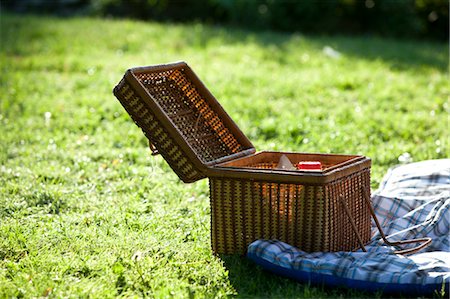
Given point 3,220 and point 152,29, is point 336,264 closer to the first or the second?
point 3,220

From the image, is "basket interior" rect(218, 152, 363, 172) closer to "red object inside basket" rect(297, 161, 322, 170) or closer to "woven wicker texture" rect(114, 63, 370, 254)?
"woven wicker texture" rect(114, 63, 370, 254)

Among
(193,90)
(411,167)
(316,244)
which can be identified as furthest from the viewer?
(411,167)

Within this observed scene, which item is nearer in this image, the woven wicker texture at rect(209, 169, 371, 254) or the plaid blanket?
the plaid blanket

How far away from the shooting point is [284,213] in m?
3.47

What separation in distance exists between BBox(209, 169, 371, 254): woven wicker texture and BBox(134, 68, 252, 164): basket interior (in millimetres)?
366

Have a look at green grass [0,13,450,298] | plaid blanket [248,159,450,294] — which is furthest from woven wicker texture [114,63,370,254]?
green grass [0,13,450,298]

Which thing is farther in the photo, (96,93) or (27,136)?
(96,93)

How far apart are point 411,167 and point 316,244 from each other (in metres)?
1.37

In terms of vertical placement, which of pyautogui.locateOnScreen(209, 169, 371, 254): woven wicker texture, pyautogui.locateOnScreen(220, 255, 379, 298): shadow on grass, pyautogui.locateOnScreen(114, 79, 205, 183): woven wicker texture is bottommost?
pyautogui.locateOnScreen(220, 255, 379, 298): shadow on grass

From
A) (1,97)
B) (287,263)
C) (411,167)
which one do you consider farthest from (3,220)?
(1,97)

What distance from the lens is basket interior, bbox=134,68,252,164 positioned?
3.87 m

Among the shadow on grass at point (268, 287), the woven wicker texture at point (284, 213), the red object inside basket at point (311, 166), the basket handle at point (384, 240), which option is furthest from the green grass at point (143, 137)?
the red object inside basket at point (311, 166)

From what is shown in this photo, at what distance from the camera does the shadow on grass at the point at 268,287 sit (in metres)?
3.21

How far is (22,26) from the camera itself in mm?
11367
